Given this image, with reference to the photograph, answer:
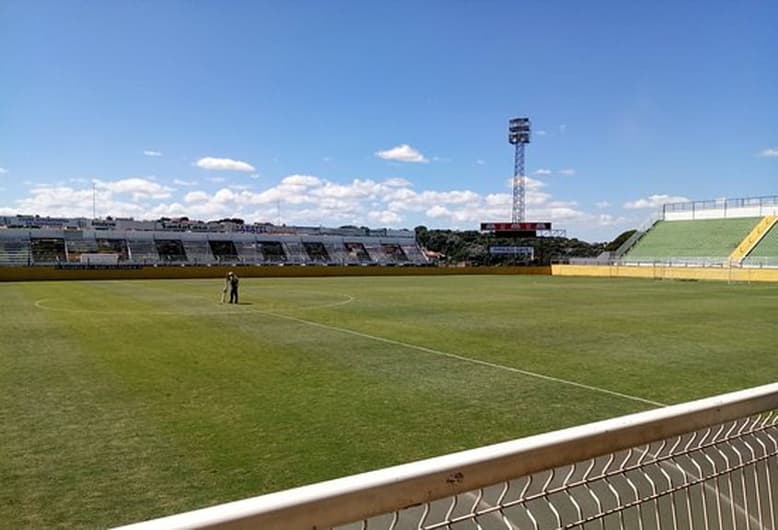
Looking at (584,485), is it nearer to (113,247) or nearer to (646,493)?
(646,493)

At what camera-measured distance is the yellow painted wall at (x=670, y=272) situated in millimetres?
48312

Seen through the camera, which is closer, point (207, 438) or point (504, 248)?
point (207, 438)

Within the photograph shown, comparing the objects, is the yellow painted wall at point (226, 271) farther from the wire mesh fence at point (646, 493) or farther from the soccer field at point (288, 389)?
the wire mesh fence at point (646, 493)

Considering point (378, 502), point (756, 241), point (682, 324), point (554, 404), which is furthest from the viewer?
point (756, 241)

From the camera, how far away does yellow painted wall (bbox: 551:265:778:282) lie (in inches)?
1902

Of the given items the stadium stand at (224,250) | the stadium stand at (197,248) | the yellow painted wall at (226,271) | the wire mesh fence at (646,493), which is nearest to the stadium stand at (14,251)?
the yellow painted wall at (226,271)

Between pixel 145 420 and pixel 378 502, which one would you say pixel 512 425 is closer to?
pixel 145 420

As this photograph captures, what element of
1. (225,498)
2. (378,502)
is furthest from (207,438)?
(378,502)

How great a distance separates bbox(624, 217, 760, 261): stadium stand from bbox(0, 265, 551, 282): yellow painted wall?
10.6 m

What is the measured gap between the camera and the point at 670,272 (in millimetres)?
54406

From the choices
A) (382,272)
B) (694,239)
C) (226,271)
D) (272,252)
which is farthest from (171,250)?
(694,239)

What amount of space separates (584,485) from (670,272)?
2227 inches

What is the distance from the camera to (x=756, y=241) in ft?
193

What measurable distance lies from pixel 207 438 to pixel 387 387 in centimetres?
349
